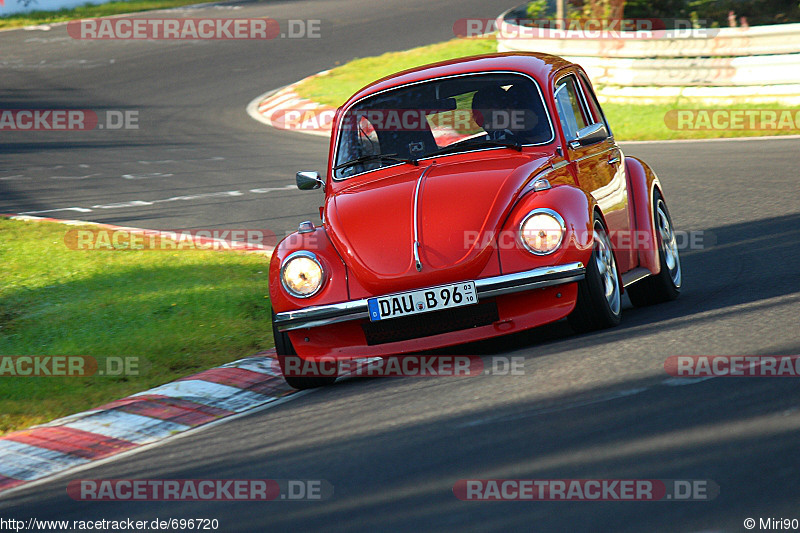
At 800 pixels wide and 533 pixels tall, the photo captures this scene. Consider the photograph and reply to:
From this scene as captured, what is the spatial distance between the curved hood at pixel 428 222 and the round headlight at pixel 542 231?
0.51 feet

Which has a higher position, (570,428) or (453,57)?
(453,57)

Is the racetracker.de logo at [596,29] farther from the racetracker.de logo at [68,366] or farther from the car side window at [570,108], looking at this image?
the racetracker.de logo at [68,366]

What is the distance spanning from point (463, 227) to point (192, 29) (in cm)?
2639

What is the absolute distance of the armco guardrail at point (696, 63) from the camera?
15773 millimetres

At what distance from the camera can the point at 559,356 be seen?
5.77 meters

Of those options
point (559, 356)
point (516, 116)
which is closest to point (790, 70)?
point (516, 116)

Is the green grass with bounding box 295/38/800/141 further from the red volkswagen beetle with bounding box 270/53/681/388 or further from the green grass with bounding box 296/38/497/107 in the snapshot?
the red volkswagen beetle with bounding box 270/53/681/388

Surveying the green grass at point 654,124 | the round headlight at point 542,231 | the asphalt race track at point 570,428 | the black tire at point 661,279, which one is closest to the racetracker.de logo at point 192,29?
the green grass at point 654,124

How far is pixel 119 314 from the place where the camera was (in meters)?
8.22

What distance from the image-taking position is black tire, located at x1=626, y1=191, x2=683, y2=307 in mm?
7277

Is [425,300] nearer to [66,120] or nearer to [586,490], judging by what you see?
[586,490]

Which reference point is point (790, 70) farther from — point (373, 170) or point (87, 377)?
point (87, 377)

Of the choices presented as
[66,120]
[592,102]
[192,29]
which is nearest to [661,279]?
[592,102]

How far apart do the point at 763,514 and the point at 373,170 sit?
407 cm
